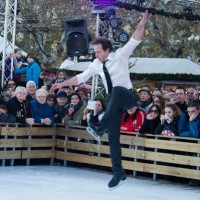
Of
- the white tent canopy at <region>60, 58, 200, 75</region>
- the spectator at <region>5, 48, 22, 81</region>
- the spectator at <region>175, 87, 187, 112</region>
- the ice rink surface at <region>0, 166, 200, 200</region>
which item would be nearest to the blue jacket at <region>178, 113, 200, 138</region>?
the ice rink surface at <region>0, 166, 200, 200</region>

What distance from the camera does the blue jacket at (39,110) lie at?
12.7 m

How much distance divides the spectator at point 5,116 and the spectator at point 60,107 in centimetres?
109

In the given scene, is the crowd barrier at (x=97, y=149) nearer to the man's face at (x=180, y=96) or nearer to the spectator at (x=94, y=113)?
the spectator at (x=94, y=113)

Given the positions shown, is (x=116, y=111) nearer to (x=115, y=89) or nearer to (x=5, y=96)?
(x=115, y=89)

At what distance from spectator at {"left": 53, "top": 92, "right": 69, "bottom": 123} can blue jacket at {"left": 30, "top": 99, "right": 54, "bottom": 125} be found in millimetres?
346

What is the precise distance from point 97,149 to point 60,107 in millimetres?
1397

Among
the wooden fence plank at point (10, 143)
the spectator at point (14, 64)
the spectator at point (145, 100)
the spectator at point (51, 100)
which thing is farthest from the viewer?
the spectator at point (14, 64)

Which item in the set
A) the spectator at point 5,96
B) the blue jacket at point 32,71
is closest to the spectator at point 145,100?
the spectator at point 5,96

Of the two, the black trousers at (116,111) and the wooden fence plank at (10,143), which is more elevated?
the black trousers at (116,111)

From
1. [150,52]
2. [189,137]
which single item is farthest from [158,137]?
[150,52]

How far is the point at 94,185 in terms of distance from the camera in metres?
10.7

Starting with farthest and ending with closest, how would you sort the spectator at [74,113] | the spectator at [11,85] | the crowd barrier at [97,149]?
the spectator at [11,85] → the spectator at [74,113] → the crowd barrier at [97,149]

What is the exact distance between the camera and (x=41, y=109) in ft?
41.8

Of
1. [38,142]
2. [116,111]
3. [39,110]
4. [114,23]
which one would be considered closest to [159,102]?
[39,110]
